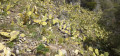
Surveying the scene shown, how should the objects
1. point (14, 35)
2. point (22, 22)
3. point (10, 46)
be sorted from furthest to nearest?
point (22, 22) < point (14, 35) < point (10, 46)

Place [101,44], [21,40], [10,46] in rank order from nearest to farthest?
1. [10,46]
2. [21,40]
3. [101,44]

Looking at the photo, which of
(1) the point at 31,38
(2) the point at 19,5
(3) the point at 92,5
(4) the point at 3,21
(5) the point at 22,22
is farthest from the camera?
(3) the point at 92,5

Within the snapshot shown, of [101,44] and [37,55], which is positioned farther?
[101,44]

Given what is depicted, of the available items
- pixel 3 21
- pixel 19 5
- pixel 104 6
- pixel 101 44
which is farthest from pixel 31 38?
pixel 104 6

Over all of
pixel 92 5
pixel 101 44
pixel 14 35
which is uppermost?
pixel 14 35

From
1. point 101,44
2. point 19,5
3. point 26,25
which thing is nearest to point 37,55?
point 26,25

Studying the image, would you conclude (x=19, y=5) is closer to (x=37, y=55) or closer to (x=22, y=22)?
(x=22, y=22)

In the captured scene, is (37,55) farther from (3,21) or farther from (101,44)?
(101,44)

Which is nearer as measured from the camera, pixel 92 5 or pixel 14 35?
pixel 14 35

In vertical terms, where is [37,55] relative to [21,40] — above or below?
below
